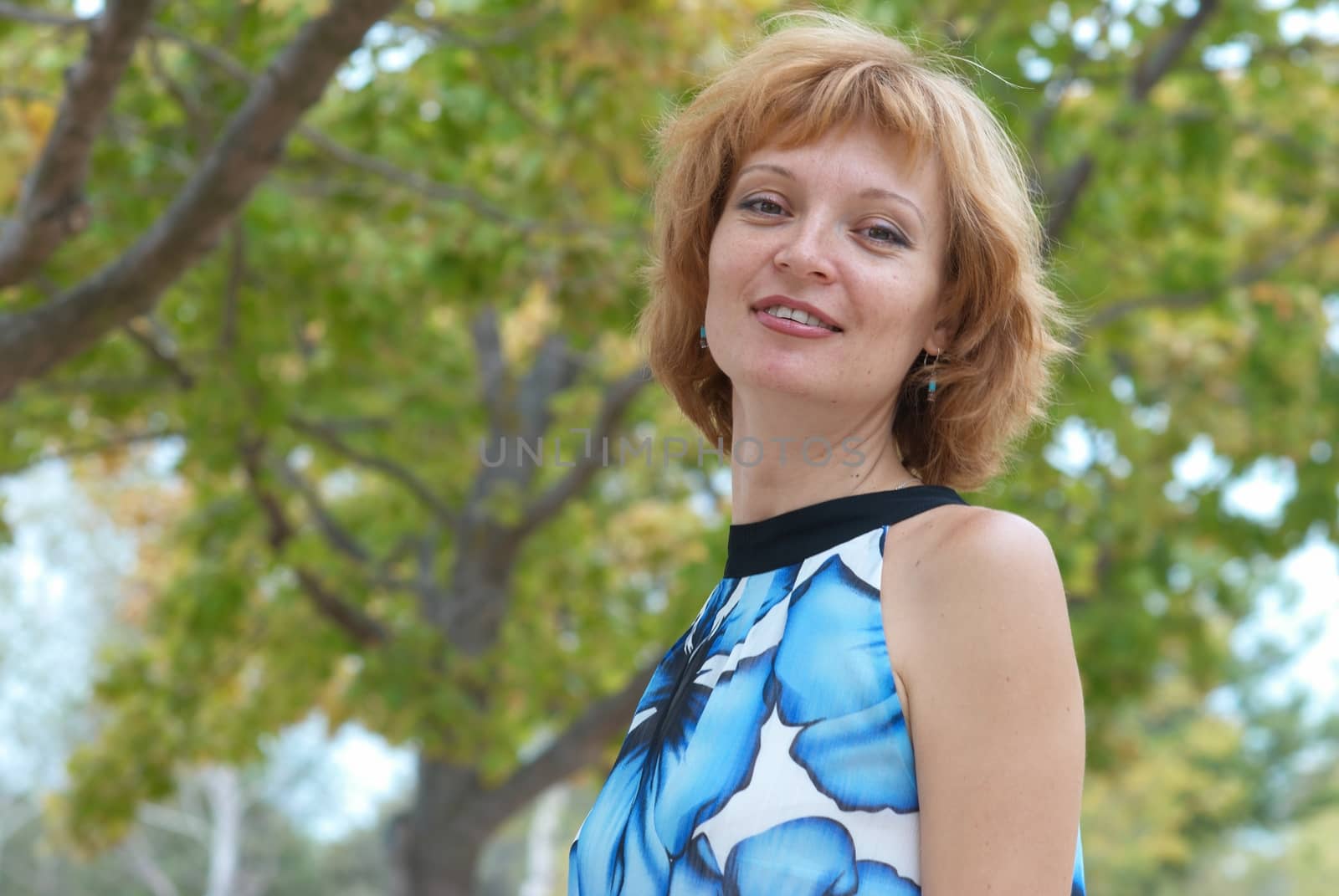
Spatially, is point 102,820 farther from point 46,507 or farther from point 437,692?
point 46,507

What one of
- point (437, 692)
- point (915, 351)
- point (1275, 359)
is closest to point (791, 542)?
point (915, 351)

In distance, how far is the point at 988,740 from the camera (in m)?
1.27

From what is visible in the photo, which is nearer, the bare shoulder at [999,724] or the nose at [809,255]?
the bare shoulder at [999,724]

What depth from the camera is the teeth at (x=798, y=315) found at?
5.15 ft

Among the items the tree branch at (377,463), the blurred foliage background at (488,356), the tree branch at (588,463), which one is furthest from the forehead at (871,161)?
the tree branch at (377,463)

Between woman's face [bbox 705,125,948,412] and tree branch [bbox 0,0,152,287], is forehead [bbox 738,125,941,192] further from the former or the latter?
tree branch [bbox 0,0,152,287]

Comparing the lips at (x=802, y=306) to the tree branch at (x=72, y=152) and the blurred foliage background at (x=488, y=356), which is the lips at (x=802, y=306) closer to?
the blurred foliage background at (x=488, y=356)

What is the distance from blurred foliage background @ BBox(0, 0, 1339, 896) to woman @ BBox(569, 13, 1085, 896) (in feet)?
3.15

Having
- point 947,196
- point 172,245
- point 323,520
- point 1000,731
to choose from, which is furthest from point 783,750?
point 323,520

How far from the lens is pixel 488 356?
895 cm

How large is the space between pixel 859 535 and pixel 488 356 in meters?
7.57

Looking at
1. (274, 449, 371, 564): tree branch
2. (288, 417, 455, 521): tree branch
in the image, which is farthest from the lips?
(274, 449, 371, 564): tree branch

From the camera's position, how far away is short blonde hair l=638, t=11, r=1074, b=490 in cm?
158

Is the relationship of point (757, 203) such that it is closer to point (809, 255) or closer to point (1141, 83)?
point (809, 255)
